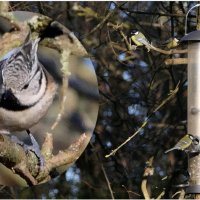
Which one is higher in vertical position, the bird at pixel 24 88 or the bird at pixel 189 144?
the bird at pixel 24 88

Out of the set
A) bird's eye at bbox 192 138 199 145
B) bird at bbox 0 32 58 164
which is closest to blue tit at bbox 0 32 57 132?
bird at bbox 0 32 58 164

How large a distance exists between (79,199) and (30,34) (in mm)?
2457

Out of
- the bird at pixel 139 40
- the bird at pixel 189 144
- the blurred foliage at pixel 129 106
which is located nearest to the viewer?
the bird at pixel 189 144

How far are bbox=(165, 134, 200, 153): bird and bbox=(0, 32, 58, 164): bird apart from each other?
676mm

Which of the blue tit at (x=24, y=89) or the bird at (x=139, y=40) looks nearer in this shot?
the blue tit at (x=24, y=89)

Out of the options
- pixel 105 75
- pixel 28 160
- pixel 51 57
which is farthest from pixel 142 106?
pixel 28 160

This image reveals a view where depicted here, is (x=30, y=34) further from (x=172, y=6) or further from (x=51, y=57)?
(x=172, y=6)

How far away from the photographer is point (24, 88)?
2980 mm

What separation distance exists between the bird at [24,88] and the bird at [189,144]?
0.68m

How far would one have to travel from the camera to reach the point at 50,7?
4477mm

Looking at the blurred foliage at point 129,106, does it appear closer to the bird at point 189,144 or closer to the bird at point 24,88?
the bird at point 24,88

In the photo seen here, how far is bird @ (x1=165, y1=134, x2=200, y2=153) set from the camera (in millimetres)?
2893

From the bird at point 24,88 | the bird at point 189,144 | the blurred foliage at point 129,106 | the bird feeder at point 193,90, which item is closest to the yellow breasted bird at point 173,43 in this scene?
the bird feeder at point 193,90

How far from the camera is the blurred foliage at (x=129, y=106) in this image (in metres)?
4.51
